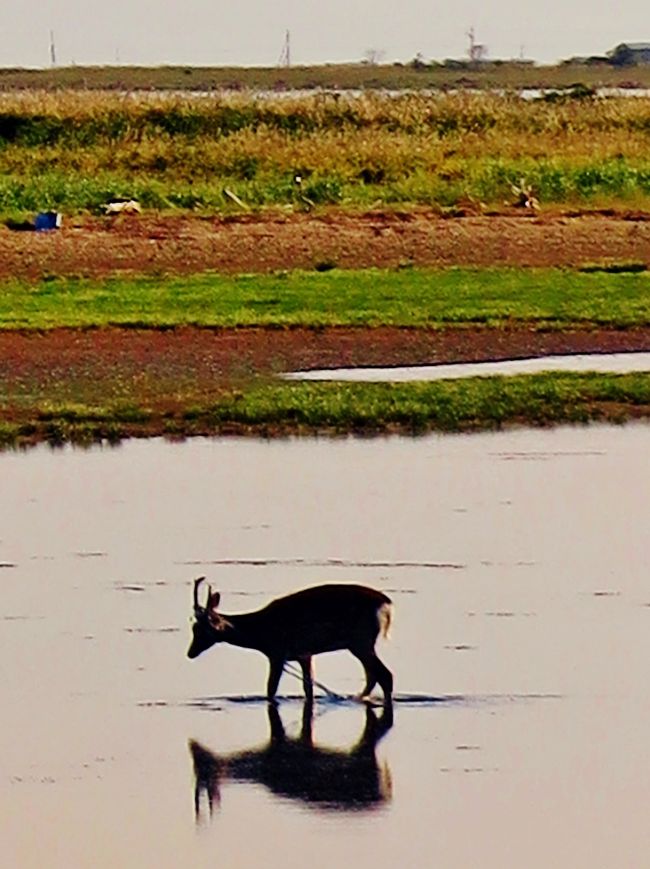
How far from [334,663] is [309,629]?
44.8 inches

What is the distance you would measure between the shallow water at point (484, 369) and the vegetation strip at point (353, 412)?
1.00 metres

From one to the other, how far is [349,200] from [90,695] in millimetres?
25357

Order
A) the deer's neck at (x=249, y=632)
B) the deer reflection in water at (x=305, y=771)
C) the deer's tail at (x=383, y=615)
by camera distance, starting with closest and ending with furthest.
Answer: the deer reflection in water at (x=305, y=771) < the deer's tail at (x=383, y=615) < the deer's neck at (x=249, y=632)

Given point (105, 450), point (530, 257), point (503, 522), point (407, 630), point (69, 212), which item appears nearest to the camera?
point (407, 630)

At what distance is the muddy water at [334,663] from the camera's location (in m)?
9.55

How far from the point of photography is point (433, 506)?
15.7 m

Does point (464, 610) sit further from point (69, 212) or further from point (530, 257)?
point (69, 212)

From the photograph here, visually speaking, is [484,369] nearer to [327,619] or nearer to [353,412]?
[353,412]

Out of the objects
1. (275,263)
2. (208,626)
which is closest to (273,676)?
(208,626)

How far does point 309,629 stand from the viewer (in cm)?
1089

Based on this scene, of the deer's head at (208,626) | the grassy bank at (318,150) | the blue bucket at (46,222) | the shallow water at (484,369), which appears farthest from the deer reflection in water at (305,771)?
the grassy bank at (318,150)

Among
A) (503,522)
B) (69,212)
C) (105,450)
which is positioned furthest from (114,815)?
(69,212)

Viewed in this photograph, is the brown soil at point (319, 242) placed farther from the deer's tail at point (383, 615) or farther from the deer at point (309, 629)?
the deer's tail at point (383, 615)

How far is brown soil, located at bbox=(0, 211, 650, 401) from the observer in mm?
22141
